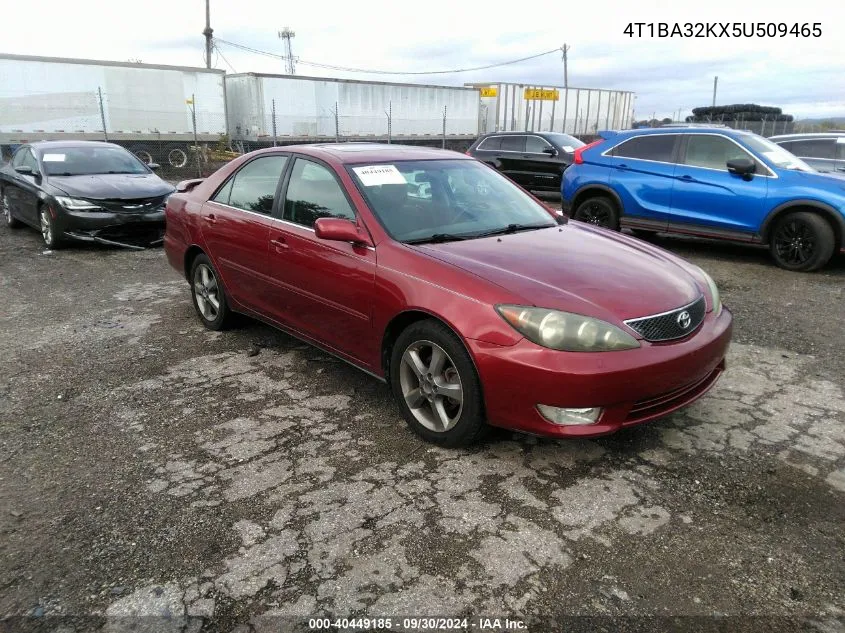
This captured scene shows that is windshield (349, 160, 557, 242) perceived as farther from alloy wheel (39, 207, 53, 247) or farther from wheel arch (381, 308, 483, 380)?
alloy wheel (39, 207, 53, 247)

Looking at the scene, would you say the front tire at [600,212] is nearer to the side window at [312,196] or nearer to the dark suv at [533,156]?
the dark suv at [533,156]

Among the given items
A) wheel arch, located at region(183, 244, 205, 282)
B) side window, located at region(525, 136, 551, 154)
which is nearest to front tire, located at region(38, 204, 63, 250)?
wheel arch, located at region(183, 244, 205, 282)

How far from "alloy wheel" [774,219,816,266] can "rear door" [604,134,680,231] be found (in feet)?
4.34

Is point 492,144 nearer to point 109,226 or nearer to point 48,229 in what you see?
point 109,226

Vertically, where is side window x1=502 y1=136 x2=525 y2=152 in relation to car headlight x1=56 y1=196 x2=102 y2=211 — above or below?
above

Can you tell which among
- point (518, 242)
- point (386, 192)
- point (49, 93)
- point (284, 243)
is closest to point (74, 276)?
point (284, 243)

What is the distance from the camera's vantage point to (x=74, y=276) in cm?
734

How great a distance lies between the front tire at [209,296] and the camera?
16.7 feet

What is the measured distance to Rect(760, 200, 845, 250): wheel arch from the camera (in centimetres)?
703

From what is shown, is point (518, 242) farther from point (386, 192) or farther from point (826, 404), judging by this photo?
point (826, 404)

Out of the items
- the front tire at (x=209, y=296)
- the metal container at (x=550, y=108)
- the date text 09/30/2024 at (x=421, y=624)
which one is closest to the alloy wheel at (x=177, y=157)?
the metal container at (x=550, y=108)

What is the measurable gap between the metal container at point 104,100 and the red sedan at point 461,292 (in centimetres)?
1773

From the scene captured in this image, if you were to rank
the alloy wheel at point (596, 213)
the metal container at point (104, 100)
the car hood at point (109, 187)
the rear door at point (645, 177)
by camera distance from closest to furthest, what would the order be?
the rear door at point (645, 177), the car hood at point (109, 187), the alloy wheel at point (596, 213), the metal container at point (104, 100)

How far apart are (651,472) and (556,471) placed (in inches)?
18.3
